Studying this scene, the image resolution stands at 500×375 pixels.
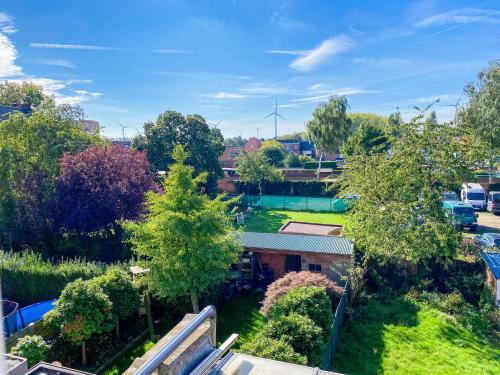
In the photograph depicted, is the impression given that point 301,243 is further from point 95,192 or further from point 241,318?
point 95,192

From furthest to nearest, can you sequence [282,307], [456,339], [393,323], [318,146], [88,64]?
[318,146]
[88,64]
[393,323]
[456,339]
[282,307]

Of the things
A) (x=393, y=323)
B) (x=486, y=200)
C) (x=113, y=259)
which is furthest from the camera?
(x=486, y=200)

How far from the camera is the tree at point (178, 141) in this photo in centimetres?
2812

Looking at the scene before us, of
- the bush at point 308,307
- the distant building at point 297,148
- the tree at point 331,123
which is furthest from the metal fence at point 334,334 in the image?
the distant building at point 297,148

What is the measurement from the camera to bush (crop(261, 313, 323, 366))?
7.77m

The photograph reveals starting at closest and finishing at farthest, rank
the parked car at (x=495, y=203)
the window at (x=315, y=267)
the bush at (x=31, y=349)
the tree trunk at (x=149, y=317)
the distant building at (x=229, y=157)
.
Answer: the bush at (x=31, y=349) < the tree trunk at (x=149, y=317) < the window at (x=315, y=267) < the parked car at (x=495, y=203) < the distant building at (x=229, y=157)

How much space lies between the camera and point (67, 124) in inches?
762

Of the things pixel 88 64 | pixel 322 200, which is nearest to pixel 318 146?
pixel 322 200

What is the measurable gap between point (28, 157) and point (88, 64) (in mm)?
5998

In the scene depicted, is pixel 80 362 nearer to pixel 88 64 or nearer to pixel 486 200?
pixel 88 64

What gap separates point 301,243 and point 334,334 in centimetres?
493

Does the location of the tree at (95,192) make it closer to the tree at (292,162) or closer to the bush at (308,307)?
the bush at (308,307)

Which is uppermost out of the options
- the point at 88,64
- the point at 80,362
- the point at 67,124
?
the point at 88,64

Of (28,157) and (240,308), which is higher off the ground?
(28,157)
